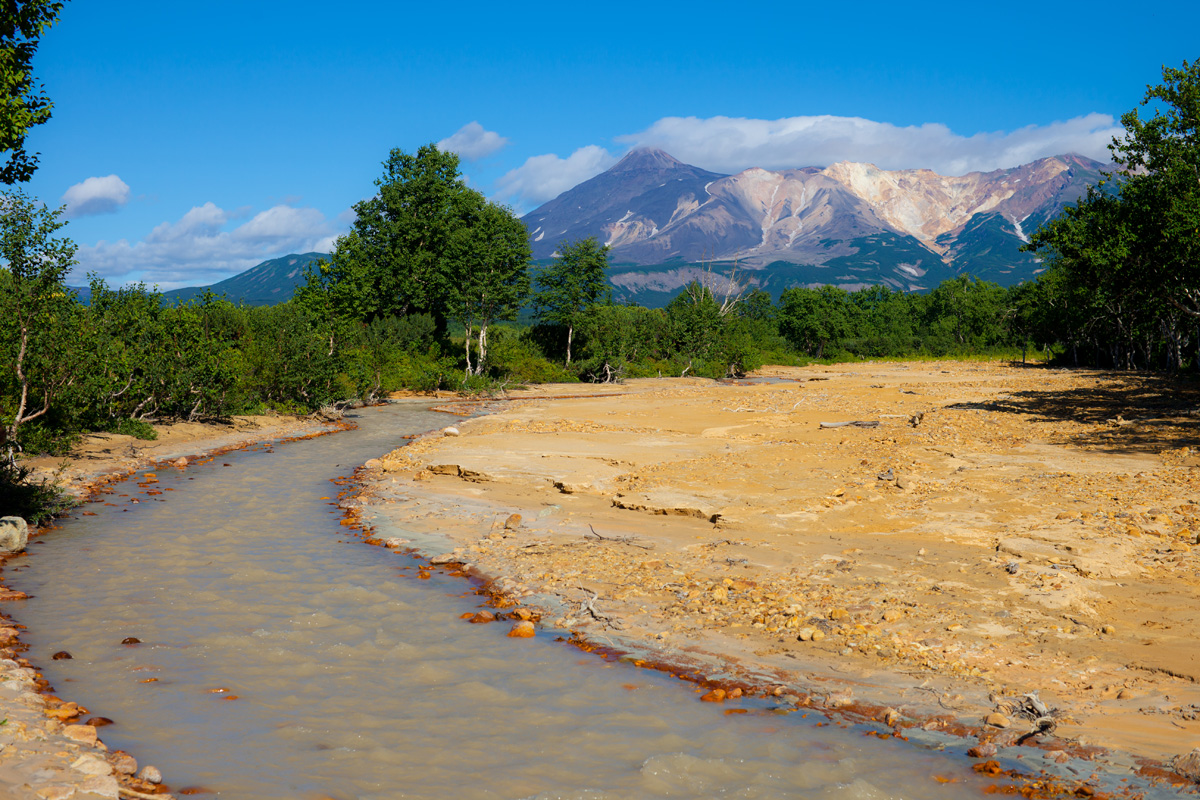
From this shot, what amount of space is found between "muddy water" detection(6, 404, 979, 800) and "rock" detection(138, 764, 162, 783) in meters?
0.11

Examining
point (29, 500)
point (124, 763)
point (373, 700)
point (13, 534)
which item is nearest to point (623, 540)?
point (373, 700)

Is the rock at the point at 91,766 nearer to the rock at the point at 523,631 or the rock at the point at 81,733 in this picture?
the rock at the point at 81,733

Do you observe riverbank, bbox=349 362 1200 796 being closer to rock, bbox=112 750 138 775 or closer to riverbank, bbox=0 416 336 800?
rock, bbox=112 750 138 775

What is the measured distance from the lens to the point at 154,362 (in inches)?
906

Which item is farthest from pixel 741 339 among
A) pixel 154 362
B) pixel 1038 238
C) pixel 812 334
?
pixel 154 362

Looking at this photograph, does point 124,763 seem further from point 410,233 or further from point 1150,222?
point 410,233

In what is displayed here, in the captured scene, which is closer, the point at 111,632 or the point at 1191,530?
the point at 111,632

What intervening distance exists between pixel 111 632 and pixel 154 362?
1741 cm

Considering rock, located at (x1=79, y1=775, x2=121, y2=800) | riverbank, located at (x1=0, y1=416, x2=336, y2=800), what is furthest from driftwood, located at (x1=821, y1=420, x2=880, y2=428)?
rock, located at (x1=79, y1=775, x2=121, y2=800)

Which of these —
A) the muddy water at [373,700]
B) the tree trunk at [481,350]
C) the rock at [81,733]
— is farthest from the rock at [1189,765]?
the tree trunk at [481,350]

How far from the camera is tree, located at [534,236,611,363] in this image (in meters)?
52.1

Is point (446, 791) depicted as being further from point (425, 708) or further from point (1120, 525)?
point (1120, 525)

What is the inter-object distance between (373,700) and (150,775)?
184cm

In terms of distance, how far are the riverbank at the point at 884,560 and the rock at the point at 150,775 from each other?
414cm
